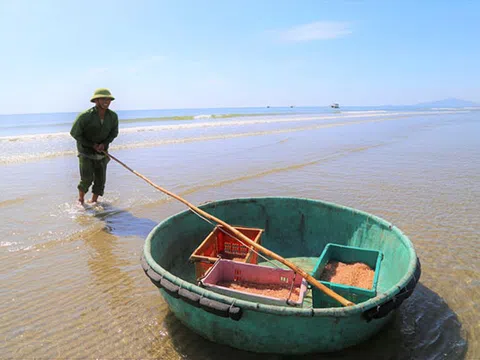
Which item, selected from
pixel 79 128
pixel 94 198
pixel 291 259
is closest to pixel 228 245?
pixel 291 259

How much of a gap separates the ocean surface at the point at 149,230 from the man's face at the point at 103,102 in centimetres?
197

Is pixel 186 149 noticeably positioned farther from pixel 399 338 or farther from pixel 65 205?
pixel 399 338

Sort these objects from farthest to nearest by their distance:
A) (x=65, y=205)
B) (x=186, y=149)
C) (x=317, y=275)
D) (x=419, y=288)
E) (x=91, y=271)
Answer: (x=186, y=149)
(x=65, y=205)
(x=91, y=271)
(x=419, y=288)
(x=317, y=275)

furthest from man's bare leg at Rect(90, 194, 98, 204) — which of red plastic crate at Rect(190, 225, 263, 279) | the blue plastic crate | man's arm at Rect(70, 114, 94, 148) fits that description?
the blue plastic crate

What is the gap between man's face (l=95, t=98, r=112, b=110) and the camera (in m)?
5.60

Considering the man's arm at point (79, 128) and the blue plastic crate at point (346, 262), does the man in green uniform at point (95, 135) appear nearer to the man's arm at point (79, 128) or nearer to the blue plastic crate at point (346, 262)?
the man's arm at point (79, 128)

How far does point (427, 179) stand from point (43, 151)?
47.6 feet

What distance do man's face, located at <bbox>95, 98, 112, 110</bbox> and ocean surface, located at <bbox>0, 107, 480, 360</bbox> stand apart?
1971 mm

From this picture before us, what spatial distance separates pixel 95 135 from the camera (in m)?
5.98

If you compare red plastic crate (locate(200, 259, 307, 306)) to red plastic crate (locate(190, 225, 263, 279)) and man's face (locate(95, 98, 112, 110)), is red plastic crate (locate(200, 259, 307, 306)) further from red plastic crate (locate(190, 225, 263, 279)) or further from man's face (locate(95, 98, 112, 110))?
man's face (locate(95, 98, 112, 110))

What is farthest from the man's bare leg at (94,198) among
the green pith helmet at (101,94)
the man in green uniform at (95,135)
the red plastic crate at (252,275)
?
the red plastic crate at (252,275)

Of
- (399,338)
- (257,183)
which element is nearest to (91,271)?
(399,338)

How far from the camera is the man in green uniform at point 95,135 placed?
18.7 feet

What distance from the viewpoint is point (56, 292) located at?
12.5 feet
